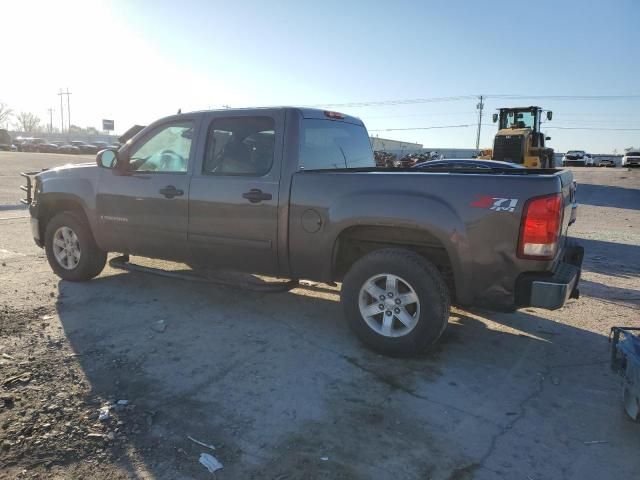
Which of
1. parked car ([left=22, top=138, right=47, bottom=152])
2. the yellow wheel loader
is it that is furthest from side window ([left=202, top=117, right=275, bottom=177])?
parked car ([left=22, top=138, right=47, bottom=152])

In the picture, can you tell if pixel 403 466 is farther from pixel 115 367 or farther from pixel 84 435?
pixel 115 367

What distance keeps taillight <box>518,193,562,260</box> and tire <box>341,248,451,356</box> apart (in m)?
0.71

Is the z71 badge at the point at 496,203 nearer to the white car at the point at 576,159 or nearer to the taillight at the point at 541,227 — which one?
the taillight at the point at 541,227

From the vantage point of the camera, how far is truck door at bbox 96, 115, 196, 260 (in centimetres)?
495

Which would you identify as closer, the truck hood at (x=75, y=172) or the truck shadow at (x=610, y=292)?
the truck hood at (x=75, y=172)

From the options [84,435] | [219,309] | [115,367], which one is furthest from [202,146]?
[84,435]

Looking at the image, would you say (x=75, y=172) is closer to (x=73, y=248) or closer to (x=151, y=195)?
(x=73, y=248)

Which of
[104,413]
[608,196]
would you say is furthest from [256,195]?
[608,196]

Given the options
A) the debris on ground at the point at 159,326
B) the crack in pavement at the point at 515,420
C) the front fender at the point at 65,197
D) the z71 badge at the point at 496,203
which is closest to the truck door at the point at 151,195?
the front fender at the point at 65,197

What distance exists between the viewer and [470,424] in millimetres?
3092

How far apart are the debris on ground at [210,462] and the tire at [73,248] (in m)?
3.78

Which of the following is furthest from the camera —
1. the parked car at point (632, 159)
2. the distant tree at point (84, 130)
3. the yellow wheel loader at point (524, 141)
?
the distant tree at point (84, 130)

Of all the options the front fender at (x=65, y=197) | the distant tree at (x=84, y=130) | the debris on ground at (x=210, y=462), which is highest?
the distant tree at (x=84, y=130)

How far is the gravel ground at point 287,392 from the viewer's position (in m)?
2.68
